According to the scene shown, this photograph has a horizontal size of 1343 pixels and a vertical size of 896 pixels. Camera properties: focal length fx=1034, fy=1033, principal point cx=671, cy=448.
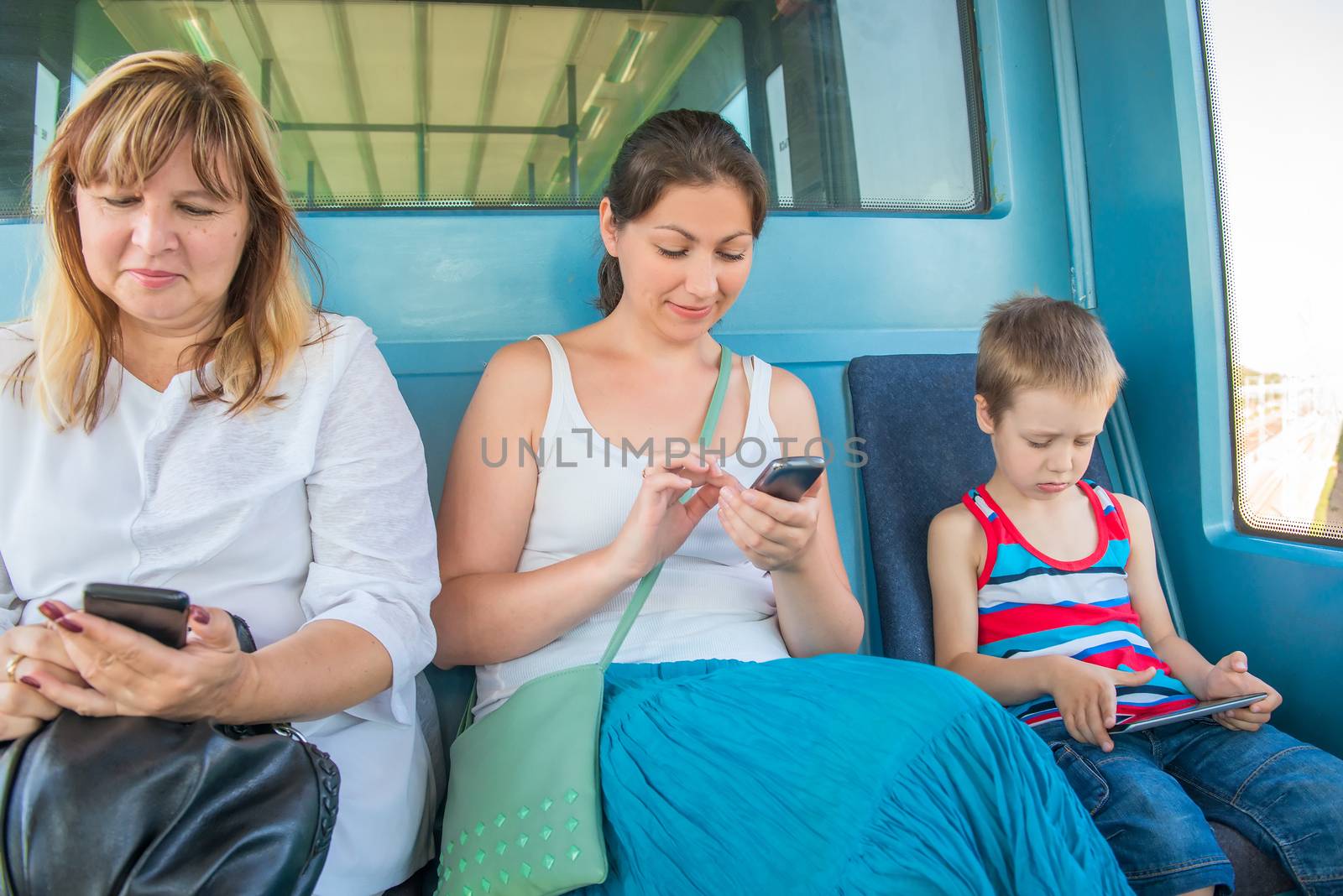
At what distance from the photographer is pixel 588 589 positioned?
5.29 feet

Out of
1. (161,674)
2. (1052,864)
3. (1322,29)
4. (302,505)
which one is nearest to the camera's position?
(161,674)

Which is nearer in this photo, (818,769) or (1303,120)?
(818,769)

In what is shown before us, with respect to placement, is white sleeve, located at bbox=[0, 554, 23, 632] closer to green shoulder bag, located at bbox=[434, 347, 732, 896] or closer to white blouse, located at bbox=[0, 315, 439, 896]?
white blouse, located at bbox=[0, 315, 439, 896]

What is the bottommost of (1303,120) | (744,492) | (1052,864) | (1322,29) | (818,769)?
(1052,864)

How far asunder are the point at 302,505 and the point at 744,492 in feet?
2.09

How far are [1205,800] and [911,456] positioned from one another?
0.85 metres

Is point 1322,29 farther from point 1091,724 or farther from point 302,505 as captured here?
point 302,505

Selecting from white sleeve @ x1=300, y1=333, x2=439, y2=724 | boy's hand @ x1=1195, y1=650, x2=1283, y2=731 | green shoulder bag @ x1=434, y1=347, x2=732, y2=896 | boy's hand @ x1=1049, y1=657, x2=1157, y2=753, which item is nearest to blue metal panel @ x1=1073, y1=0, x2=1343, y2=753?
boy's hand @ x1=1195, y1=650, x2=1283, y2=731

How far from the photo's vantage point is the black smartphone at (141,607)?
0.98 metres

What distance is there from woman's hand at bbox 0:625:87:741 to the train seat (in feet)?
4.80

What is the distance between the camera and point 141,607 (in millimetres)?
993

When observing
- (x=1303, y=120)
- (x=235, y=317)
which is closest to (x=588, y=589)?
(x=235, y=317)

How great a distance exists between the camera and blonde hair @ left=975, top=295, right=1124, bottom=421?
1.95 meters

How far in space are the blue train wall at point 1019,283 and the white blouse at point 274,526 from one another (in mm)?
621
